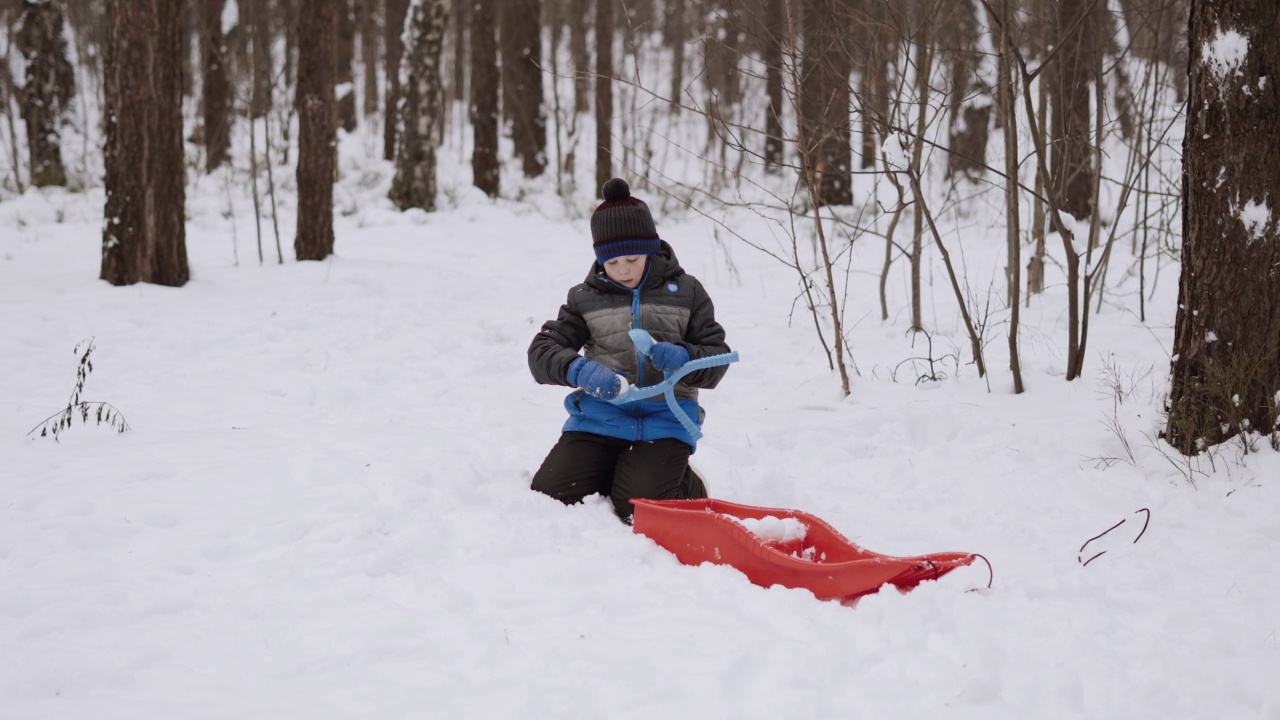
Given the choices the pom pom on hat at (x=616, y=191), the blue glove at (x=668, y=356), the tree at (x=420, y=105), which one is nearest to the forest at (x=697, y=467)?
the blue glove at (x=668, y=356)

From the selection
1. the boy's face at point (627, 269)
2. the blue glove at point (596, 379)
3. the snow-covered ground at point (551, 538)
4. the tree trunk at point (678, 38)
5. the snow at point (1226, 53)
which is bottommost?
the snow-covered ground at point (551, 538)

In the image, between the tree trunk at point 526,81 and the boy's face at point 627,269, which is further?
the tree trunk at point 526,81

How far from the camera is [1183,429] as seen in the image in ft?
10.5

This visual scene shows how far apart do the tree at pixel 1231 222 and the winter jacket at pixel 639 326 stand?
158cm

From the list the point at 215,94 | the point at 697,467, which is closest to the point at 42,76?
the point at 215,94

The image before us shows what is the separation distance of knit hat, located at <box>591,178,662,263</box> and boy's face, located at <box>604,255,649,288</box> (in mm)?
17

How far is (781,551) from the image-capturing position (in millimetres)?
2701

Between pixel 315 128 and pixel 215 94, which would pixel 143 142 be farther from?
pixel 215 94

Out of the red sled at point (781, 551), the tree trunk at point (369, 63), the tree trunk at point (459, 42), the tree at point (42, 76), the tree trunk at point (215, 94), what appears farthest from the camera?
the tree trunk at point (459, 42)

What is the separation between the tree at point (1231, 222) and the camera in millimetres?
2939

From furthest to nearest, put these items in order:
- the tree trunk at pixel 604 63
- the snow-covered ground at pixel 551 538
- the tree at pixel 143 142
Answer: the tree trunk at pixel 604 63
the tree at pixel 143 142
the snow-covered ground at pixel 551 538

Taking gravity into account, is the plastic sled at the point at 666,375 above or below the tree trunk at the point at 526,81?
below

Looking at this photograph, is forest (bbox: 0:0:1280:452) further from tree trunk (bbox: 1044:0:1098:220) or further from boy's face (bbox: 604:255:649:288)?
boy's face (bbox: 604:255:649:288)

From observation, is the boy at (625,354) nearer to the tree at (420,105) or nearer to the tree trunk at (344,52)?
the tree at (420,105)
